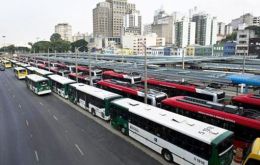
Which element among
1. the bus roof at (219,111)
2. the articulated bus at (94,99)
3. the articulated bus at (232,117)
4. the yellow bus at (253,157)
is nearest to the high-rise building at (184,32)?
the articulated bus at (94,99)

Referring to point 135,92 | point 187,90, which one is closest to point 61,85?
point 135,92

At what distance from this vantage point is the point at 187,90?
27156 mm

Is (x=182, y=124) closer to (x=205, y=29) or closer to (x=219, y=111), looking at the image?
(x=219, y=111)

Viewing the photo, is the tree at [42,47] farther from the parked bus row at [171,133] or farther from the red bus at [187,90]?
the parked bus row at [171,133]

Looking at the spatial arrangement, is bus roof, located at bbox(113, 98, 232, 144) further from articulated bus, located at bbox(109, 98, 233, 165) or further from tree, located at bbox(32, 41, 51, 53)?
tree, located at bbox(32, 41, 51, 53)

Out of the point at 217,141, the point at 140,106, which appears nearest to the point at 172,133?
the point at 217,141

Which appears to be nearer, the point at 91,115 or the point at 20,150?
the point at 20,150

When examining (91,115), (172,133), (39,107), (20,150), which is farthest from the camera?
(39,107)

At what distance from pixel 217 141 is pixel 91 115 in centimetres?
1604

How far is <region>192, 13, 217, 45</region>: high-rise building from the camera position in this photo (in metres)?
164

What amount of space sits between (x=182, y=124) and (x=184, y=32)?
148249mm

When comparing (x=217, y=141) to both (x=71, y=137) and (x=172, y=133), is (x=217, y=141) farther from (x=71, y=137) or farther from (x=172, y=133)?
(x=71, y=137)

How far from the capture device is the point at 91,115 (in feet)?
83.0

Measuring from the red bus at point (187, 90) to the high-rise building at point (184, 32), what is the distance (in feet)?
416
